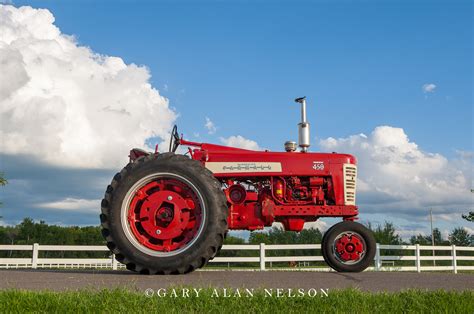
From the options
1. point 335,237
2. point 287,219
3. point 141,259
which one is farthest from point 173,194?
point 335,237

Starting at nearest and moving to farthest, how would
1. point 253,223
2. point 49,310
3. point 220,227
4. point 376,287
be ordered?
1. point 49,310
2. point 376,287
3. point 220,227
4. point 253,223

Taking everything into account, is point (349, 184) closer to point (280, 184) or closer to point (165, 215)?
point (280, 184)

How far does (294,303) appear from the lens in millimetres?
5066

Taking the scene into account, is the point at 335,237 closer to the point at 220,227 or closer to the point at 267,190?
the point at 267,190

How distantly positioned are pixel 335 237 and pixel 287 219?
2.70 ft

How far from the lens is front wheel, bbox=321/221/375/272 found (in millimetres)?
8500

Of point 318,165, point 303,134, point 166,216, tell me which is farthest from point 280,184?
point 166,216

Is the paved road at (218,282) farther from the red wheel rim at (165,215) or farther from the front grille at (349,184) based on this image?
the front grille at (349,184)

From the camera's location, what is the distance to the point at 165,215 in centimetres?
754

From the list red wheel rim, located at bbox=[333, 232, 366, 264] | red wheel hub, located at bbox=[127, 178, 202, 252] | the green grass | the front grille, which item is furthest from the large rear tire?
the front grille

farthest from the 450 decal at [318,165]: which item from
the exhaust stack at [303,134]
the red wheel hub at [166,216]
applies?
the red wheel hub at [166,216]

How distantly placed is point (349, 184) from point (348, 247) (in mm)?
1160

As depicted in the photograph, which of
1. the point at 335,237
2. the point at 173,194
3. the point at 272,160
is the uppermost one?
the point at 272,160

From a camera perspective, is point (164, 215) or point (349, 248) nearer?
point (164, 215)
